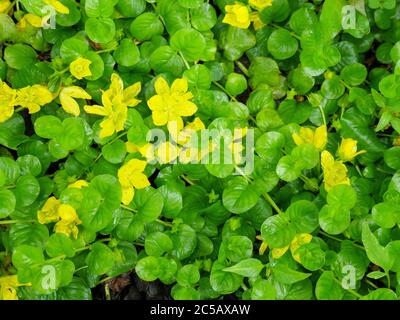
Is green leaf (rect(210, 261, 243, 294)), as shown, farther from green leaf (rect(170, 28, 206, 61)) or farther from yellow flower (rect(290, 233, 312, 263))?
green leaf (rect(170, 28, 206, 61))

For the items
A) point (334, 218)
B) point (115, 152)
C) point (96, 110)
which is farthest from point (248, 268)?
point (96, 110)

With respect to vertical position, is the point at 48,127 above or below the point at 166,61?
below

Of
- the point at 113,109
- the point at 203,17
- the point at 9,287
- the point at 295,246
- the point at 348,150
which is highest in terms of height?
the point at 203,17

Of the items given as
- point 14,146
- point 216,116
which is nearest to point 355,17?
point 216,116

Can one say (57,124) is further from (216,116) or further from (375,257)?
(375,257)

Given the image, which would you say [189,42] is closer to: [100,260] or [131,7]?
[131,7]

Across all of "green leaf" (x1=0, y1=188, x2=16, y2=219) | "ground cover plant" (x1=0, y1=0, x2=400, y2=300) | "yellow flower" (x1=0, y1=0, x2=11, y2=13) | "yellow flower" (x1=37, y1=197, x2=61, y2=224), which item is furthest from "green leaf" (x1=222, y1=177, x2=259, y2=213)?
"yellow flower" (x1=0, y1=0, x2=11, y2=13)

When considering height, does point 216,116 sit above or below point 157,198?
above
